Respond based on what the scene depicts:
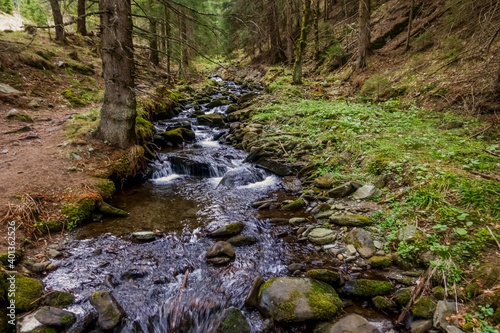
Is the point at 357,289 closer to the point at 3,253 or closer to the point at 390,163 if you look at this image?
the point at 390,163

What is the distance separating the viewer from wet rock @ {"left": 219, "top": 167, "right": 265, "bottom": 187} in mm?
7305

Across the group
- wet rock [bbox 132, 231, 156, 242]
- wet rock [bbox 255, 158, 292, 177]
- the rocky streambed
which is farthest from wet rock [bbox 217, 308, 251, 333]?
wet rock [bbox 255, 158, 292, 177]

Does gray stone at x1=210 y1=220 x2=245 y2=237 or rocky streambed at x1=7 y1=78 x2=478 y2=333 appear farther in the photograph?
gray stone at x1=210 y1=220 x2=245 y2=237

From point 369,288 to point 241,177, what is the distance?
177 inches

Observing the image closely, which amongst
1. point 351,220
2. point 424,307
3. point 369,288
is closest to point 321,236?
point 351,220

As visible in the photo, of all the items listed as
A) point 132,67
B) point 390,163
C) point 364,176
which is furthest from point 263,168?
point 132,67

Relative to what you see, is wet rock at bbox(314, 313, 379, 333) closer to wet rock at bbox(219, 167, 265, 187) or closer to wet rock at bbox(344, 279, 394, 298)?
wet rock at bbox(344, 279, 394, 298)

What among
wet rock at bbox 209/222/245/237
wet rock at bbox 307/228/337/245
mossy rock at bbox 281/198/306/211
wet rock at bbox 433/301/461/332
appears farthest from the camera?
mossy rock at bbox 281/198/306/211

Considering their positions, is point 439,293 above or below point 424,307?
above

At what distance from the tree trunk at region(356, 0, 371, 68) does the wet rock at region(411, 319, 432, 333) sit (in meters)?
12.6

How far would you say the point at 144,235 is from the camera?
4.83 m

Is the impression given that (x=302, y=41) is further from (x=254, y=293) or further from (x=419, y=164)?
(x=254, y=293)

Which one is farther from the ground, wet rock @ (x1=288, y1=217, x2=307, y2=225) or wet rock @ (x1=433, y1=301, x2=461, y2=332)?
wet rock @ (x1=288, y1=217, x2=307, y2=225)

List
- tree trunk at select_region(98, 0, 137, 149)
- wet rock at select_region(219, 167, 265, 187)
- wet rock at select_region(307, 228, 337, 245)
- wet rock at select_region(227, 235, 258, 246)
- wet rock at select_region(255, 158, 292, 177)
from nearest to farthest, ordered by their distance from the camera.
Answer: wet rock at select_region(307, 228, 337, 245), wet rock at select_region(227, 235, 258, 246), tree trunk at select_region(98, 0, 137, 149), wet rock at select_region(219, 167, 265, 187), wet rock at select_region(255, 158, 292, 177)
